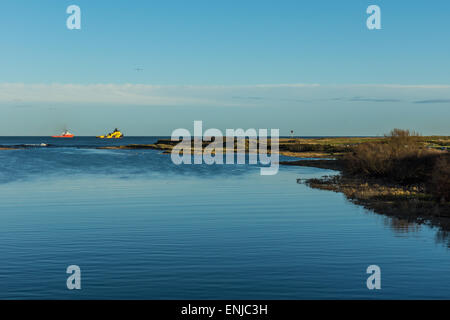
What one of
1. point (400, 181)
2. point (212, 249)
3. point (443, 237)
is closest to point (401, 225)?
point (443, 237)

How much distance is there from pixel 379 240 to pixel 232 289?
9.78 meters

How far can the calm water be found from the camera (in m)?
14.6

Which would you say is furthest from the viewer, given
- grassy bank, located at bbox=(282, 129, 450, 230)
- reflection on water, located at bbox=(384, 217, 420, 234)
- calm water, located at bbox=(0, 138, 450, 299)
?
grassy bank, located at bbox=(282, 129, 450, 230)

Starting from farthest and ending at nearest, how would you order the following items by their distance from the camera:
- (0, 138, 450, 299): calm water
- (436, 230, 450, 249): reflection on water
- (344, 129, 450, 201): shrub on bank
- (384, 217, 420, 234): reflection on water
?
(344, 129, 450, 201): shrub on bank
(384, 217, 420, 234): reflection on water
(436, 230, 450, 249): reflection on water
(0, 138, 450, 299): calm water

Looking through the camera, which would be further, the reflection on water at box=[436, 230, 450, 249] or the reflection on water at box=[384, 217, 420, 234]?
the reflection on water at box=[384, 217, 420, 234]

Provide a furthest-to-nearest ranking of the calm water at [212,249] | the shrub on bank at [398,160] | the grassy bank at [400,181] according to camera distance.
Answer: the shrub on bank at [398,160], the grassy bank at [400,181], the calm water at [212,249]

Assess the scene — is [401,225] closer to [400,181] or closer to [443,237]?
[443,237]

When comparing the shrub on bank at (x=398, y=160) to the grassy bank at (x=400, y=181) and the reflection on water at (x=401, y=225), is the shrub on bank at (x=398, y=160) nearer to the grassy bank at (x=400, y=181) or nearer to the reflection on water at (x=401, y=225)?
the grassy bank at (x=400, y=181)

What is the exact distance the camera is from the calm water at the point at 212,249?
14648mm

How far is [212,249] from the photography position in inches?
786

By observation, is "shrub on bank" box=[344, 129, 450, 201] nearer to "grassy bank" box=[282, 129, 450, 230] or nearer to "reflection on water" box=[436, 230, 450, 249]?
"grassy bank" box=[282, 129, 450, 230]

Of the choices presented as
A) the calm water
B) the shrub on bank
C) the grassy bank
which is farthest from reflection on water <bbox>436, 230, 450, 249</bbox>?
the shrub on bank

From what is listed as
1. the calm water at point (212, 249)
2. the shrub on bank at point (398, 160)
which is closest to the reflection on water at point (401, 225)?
the calm water at point (212, 249)
